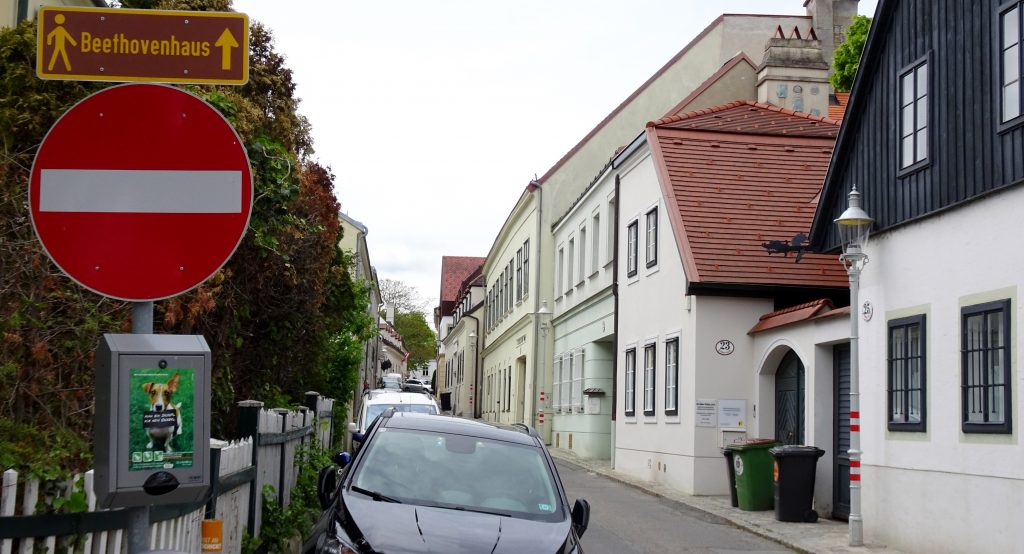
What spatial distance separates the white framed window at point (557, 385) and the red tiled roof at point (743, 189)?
529 inches

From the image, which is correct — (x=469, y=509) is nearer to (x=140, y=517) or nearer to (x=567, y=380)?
(x=140, y=517)

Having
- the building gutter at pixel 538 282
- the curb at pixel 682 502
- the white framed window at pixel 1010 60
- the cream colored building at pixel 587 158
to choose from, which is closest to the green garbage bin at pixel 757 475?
the curb at pixel 682 502

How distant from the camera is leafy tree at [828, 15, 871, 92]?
97.7ft

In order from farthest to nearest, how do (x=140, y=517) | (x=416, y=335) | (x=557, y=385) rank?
(x=416, y=335) < (x=557, y=385) < (x=140, y=517)

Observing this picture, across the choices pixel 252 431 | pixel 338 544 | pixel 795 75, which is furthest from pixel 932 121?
pixel 795 75

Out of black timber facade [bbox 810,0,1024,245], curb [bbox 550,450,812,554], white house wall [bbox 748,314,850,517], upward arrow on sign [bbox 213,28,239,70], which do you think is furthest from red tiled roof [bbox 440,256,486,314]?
upward arrow on sign [bbox 213,28,239,70]

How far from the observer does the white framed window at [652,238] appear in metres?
23.1

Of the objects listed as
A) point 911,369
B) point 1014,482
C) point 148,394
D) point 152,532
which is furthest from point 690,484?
point 148,394

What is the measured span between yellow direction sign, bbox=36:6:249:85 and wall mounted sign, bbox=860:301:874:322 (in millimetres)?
11980

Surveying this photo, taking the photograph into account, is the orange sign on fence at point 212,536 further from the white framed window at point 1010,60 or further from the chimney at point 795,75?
the chimney at point 795,75

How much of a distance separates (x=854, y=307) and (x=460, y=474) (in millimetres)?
8421

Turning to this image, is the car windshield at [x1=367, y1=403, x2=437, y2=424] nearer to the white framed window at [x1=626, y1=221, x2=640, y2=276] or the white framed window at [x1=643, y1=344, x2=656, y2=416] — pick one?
the white framed window at [x1=643, y1=344, x2=656, y2=416]

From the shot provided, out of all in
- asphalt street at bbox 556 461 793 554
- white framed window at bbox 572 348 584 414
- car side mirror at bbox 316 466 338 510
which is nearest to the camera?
car side mirror at bbox 316 466 338 510

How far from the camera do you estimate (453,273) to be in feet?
325
